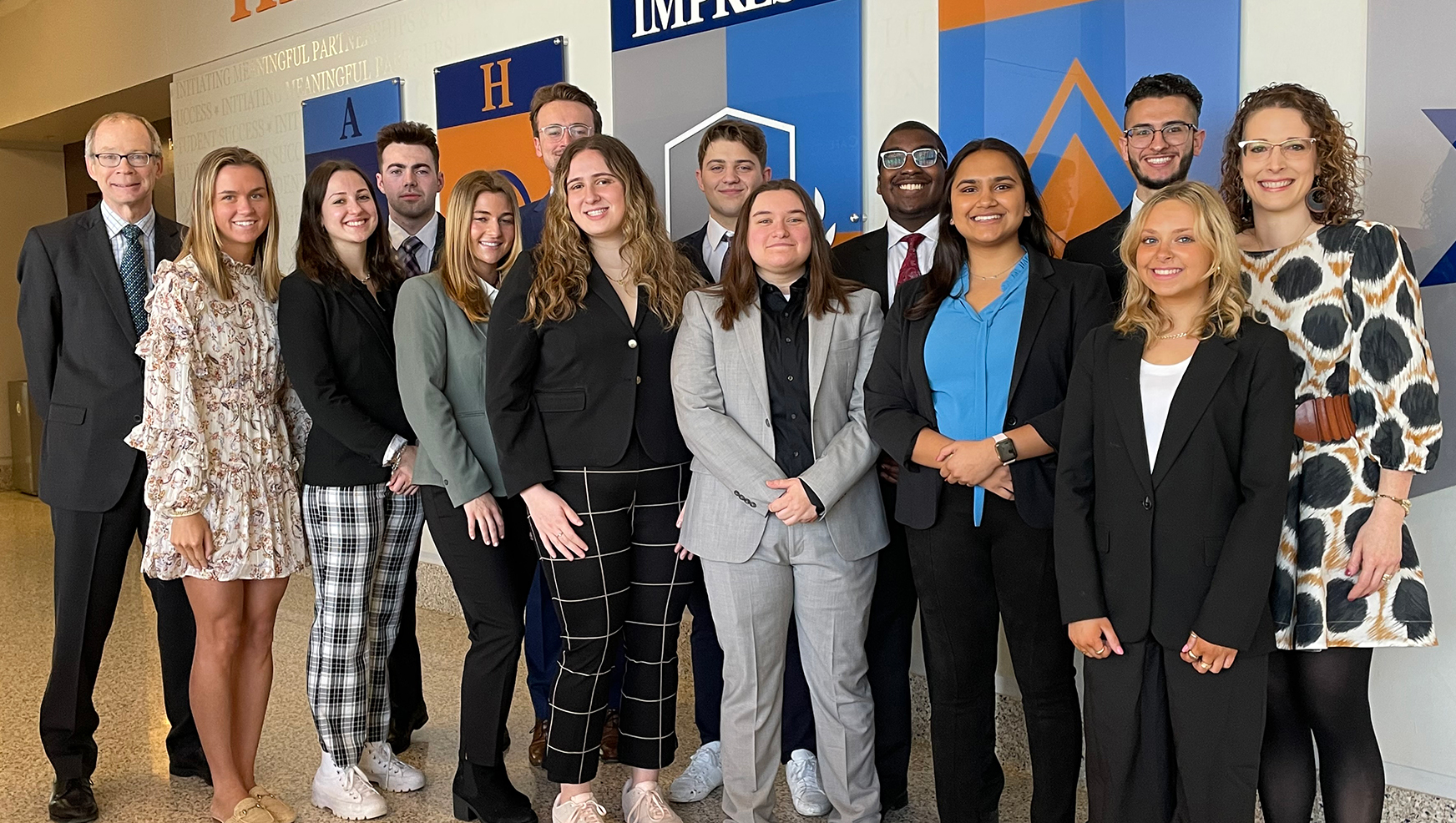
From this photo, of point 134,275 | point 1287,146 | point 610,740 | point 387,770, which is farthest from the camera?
point 610,740

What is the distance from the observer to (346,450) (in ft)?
9.99

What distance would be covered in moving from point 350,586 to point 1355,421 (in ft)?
7.93

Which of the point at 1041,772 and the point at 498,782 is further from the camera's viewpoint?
the point at 498,782

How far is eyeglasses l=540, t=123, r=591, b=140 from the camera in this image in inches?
152

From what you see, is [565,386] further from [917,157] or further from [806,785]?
[806,785]

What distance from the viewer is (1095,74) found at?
332 centimetres

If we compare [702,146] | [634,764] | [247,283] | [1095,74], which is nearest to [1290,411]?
[1095,74]

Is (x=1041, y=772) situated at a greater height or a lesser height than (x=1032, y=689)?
lesser

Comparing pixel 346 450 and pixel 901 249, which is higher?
pixel 901 249

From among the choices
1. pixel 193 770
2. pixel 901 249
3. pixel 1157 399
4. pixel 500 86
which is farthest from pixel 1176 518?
pixel 500 86

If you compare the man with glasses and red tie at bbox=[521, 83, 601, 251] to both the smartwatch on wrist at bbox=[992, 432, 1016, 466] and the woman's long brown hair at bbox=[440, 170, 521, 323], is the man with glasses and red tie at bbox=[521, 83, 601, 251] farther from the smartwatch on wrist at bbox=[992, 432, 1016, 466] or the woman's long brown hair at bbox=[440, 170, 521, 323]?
the smartwatch on wrist at bbox=[992, 432, 1016, 466]

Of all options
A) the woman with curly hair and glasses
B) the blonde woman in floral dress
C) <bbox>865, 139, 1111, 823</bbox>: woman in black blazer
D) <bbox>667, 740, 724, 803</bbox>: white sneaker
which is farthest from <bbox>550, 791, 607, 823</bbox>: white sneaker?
the woman with curly hair and glasses

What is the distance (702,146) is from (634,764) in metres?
1.85

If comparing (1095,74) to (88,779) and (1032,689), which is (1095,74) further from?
(88,779)
